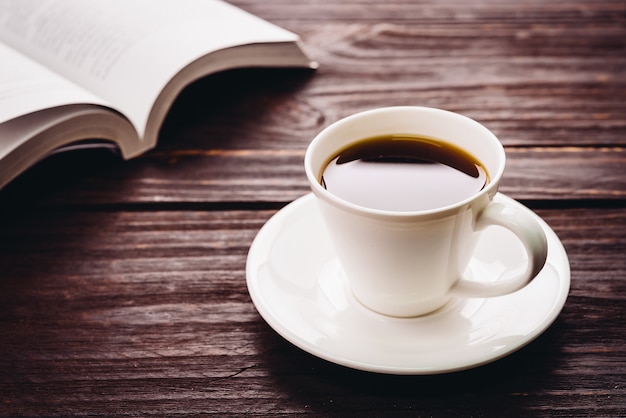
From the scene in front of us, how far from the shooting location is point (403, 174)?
25.1 inches

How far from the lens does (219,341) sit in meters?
0.61

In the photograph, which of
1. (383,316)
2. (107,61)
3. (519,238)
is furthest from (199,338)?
(107,61)

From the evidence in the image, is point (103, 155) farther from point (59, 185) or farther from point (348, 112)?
point (348, 112)

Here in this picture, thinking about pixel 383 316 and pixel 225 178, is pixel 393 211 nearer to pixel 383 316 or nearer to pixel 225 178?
pixel 383 316

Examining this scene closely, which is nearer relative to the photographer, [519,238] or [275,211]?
[519,238]

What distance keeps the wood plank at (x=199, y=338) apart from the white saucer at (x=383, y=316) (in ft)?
0.10

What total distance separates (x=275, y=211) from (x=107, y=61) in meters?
0.32

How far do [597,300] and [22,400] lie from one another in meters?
0.50

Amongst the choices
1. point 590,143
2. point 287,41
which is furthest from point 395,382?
point 287,41

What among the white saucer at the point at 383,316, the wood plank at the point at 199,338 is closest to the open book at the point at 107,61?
the wood plank at the point at 199,338

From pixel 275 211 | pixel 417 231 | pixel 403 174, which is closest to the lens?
pixel 417 231

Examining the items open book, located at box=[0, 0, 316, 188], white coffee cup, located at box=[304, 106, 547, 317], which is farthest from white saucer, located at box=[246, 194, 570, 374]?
open book, located at box=[0, 0, 316, 188]

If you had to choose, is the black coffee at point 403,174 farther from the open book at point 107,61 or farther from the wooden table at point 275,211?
the open book at point 107,61

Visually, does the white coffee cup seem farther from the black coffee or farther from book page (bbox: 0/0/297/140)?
book page (bbox: 0/0/297/140)
